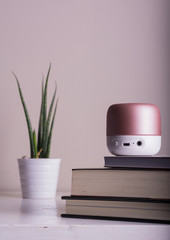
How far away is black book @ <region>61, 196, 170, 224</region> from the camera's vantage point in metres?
0.70

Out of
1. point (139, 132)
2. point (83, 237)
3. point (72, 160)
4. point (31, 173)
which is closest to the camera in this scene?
point (83, 237)

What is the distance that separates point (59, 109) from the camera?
1449 mm

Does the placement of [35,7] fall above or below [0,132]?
above

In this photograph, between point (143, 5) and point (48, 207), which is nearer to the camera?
point (48, 207)

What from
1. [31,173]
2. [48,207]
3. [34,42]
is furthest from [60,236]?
[34,42]

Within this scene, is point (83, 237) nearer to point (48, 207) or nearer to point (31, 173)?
point (48, 207)

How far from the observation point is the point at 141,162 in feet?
2.45

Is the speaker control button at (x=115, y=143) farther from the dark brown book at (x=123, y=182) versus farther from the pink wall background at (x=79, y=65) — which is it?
the pink wall background at (x=79, y=65)

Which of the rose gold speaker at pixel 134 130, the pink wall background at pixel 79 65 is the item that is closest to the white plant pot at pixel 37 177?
the pink wall background at pixel 79 65

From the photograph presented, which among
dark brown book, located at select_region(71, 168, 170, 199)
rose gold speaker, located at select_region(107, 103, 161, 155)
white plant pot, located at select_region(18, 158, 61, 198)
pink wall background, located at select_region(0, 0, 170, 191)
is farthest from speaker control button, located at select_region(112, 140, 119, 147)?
pink wall background, located at select_region(0, 0, 170, 191)

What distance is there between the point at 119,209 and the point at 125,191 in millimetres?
34

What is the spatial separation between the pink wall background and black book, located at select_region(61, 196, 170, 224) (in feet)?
2.20

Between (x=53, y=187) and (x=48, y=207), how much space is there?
0.83ft

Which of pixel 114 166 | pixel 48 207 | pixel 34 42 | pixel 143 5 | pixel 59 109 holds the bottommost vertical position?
pixel 48 207
